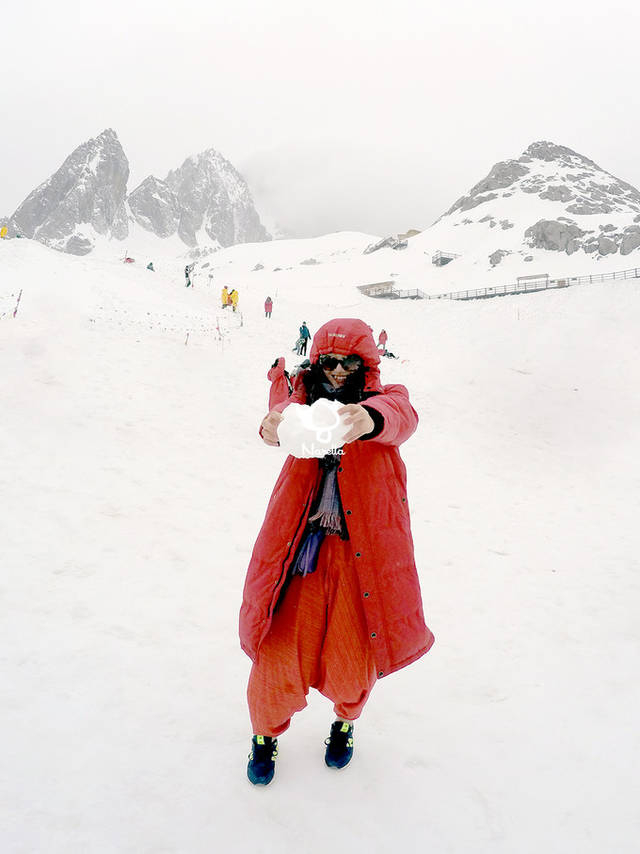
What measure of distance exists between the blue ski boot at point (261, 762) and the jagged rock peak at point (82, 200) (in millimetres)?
152374

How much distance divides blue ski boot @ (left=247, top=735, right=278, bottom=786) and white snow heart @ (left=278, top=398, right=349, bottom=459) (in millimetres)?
1808

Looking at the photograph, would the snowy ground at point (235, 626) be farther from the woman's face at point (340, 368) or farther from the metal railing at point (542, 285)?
the metal railing at point (542, 285)

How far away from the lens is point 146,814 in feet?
7.79

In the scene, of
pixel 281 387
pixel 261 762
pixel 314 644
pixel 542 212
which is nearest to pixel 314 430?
pixel 281 387

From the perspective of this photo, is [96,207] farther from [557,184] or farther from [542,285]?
[542,285]

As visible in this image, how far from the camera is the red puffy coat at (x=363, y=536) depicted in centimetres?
233

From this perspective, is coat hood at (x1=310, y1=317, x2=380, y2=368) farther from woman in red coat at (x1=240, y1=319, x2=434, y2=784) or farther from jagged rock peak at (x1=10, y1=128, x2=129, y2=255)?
jagged rock peak at (x1=10, y1=128, x2=129, y2=255)

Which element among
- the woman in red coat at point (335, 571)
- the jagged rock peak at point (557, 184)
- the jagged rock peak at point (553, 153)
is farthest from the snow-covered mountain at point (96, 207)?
the woman in red coat at point (335, 571)

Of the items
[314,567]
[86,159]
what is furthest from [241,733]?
[86,159]

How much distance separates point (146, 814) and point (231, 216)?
214267mm

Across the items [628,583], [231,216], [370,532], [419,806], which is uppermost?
[231,216]

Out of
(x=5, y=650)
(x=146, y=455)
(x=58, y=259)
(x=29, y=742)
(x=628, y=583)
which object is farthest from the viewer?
(x=58, y=259)

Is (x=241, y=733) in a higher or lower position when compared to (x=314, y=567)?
lower

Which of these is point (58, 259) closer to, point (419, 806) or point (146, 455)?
point (146, 455)
